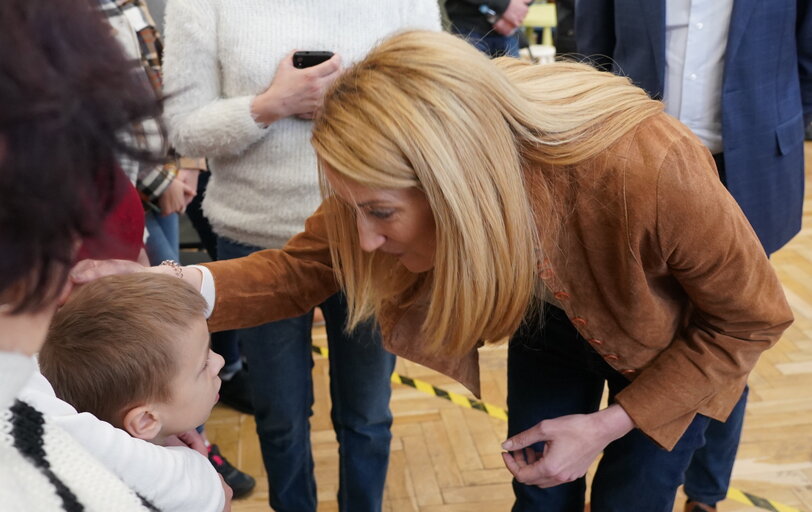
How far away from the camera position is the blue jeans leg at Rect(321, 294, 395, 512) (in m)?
1.74

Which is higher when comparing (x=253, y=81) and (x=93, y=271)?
(x=253, y=81)

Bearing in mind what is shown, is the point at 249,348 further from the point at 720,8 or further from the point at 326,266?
the point at 720,8

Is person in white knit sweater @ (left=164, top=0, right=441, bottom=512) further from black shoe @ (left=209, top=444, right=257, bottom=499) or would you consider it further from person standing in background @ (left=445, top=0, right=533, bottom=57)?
person standing in background @ (left=445, top=0, right=533, bottom=57)

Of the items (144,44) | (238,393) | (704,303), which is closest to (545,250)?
(704,303)

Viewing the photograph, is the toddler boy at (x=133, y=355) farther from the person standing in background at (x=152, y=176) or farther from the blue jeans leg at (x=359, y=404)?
the person standing in background at (x=152, y=176)

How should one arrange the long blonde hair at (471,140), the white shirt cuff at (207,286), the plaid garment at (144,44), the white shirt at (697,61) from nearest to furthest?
the long blonde hair at (471,140) → the white shirt cuff at (207,286) → the plaid garment at (144,44) → the white shirt at (697,61)

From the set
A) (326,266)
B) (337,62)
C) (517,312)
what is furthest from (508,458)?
(337,62)

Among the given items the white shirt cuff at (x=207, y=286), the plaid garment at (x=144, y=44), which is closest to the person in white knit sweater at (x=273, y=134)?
the plaid garment at (x=144, y=44)

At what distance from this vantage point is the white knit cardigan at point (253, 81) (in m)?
1.55

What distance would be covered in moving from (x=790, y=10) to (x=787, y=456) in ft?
4.13

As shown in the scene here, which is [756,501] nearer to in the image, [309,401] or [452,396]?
[452,396]

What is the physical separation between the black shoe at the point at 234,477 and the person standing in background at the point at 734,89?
3.93 ft

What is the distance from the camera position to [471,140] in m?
1.04

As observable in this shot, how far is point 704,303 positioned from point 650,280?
9cm
